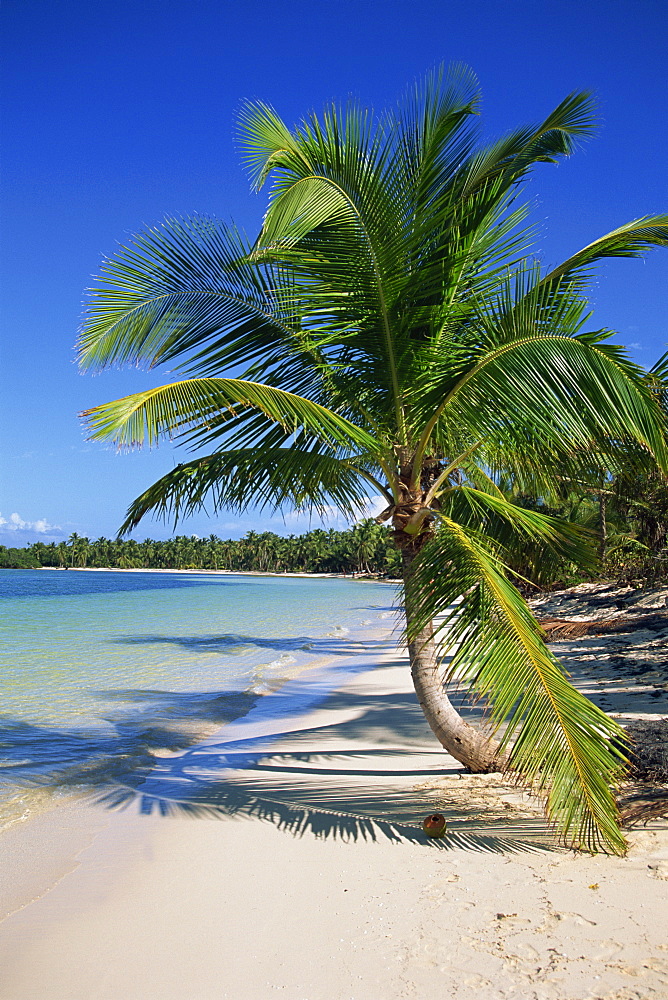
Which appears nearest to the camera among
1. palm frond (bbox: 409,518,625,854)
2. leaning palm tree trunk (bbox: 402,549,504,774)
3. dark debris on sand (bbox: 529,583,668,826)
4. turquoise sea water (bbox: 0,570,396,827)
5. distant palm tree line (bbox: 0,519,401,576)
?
palm frond (bbox: 409,518,625,854)

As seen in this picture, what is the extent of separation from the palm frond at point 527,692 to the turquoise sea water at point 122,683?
4418 millimetres

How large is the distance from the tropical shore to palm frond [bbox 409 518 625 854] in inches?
18.4

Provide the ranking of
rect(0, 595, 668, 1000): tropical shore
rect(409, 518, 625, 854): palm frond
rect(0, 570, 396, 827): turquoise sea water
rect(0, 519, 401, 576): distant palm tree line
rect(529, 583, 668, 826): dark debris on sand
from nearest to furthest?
rect(0, 595, 668, 1000): tropical shore < rect(409, 518, 625, 854): palm frond < rect(529, 583, 668, 826): dark debris on sand < rect(0, 570, 396, 827): turquoise sea water < rect(0, 519, 401, 576): distant palm tree line

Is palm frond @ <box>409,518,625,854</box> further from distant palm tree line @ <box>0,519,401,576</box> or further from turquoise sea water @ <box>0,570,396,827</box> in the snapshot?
distant palm tree line @ <box>0,519,401,576</box>

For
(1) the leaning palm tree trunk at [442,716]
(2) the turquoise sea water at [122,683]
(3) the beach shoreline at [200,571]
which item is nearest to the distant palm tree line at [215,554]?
(3) the beach shoreline at [200,571]

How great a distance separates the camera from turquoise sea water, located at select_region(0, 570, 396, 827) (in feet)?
25.3

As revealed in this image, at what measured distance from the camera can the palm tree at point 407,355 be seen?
14.3 ft

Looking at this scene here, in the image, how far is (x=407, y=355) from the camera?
5.07m

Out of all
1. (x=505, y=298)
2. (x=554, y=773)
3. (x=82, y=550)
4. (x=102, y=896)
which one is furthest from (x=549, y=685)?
(x=82, y=550)

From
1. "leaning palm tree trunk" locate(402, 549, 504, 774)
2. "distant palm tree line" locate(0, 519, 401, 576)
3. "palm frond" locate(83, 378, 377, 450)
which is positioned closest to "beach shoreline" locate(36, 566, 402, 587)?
"distant palm tree line" locate(0, 519, 401, 576)

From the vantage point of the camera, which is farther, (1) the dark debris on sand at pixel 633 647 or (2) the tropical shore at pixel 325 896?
(1) the dark debris on sand at pixel 633 647

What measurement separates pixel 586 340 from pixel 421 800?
3706 mm

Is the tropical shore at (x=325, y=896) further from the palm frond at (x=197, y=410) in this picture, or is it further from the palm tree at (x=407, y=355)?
the palm frond at (x=197, y=410)

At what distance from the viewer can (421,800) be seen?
5.43m
